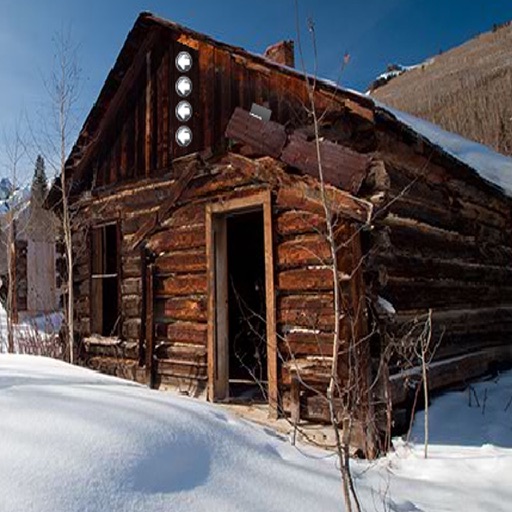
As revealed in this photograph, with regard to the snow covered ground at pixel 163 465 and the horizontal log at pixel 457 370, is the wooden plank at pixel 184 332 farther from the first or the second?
the horizontal log at pixel 457 370

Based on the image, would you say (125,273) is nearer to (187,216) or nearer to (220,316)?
(187,216)

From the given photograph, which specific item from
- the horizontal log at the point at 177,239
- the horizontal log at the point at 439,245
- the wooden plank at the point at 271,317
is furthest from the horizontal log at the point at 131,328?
the horizontal log at the point at 439,245

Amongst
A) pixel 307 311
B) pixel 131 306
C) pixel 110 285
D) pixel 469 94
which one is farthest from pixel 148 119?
pixel 469 94

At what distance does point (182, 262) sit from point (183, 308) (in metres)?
0.65

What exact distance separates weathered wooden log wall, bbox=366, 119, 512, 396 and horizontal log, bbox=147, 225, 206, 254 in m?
2.62

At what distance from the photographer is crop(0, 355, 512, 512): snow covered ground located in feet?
6.88

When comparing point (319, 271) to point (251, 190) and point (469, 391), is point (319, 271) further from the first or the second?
point (469, 391)

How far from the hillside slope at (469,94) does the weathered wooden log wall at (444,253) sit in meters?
17.1

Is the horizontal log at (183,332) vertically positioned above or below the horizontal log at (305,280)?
below

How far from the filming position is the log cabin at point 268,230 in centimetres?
539

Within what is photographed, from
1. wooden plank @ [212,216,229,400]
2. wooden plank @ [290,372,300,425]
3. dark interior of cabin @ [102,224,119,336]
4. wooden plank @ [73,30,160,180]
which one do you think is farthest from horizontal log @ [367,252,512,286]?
dark interior of cabin @ [102,224,119,336]

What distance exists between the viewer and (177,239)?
7367mm

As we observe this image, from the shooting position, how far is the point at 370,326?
17.1 ft

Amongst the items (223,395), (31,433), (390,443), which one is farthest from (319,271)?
(31,433)
